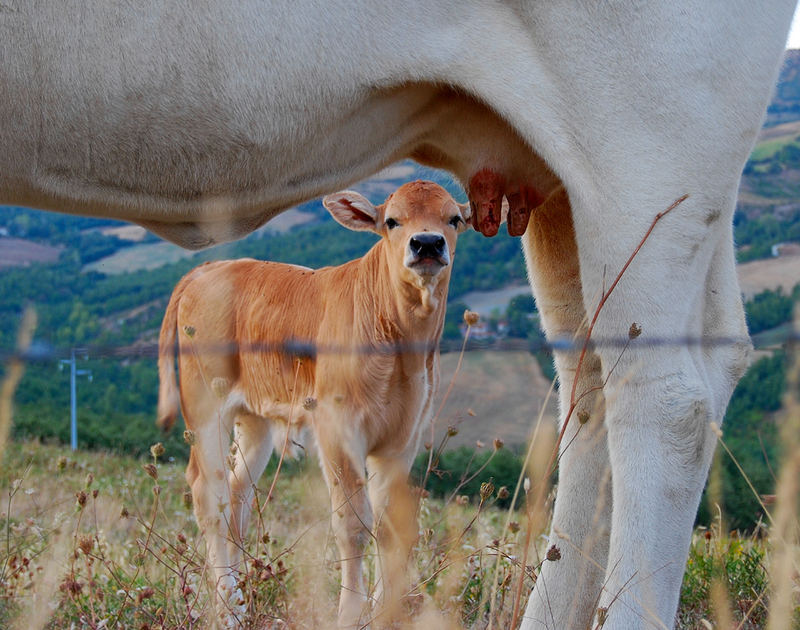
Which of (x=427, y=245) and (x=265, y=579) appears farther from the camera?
(x=427, y=245)

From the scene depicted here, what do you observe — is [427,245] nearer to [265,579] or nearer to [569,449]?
[569,449]

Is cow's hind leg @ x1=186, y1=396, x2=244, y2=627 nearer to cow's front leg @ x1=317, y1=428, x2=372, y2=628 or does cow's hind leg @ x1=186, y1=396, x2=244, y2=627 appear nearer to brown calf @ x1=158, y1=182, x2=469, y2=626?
brown calf @ x1=158, y1=182, x2=469, y2=626

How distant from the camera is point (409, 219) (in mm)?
5121

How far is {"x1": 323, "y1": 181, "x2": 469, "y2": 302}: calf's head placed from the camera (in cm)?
491

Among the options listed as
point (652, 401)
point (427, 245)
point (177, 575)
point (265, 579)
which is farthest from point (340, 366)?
point (652, 401)

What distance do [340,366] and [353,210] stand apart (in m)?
0.88

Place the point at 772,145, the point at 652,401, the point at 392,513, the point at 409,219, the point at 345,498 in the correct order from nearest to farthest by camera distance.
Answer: the point at 652,401 < the point at 345,498 < the point at 392,513 < the point at 409,219 < the point at 772,145

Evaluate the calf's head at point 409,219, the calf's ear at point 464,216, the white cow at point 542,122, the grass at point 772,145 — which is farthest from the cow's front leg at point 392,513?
the grass at point 772,145

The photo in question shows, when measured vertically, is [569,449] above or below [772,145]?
below

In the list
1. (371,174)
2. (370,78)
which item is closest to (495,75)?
(370,78)

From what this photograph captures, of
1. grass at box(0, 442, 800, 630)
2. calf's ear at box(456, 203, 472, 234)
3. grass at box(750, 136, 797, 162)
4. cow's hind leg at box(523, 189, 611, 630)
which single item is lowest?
grass at box(0, 442, 800, 630)

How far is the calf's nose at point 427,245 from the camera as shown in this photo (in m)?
4.75

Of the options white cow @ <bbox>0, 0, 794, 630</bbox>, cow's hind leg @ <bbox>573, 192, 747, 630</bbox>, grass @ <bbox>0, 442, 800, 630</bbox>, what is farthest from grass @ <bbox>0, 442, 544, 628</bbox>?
white cow @ <bbox>0, 0, 794, 630</bbox>

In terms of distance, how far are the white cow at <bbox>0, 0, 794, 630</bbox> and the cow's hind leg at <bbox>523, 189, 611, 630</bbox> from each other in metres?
0.35
